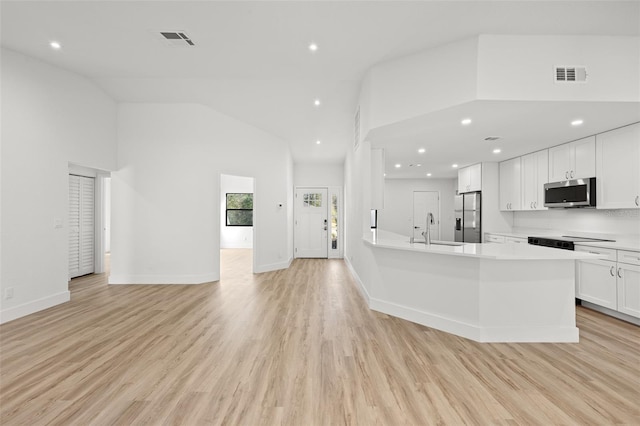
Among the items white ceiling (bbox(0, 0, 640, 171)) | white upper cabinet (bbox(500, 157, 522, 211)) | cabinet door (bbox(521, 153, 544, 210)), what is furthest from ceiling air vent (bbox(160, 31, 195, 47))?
white upper cabinet (bbox(500, 157, 522, 211))

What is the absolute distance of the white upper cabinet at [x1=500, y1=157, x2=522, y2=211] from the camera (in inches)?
224

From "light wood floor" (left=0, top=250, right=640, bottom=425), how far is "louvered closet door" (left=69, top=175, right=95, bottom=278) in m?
2.33

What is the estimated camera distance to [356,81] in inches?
159

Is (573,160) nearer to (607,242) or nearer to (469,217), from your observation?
(607,242)

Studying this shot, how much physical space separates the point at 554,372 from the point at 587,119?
2.85 m

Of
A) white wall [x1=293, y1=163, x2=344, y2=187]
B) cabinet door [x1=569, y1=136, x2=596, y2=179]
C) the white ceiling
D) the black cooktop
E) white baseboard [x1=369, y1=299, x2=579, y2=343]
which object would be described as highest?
the white ceiling

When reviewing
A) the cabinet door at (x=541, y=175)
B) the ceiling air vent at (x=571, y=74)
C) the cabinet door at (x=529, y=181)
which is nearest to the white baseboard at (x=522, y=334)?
the ceiling air vent at (x=571, y=74)

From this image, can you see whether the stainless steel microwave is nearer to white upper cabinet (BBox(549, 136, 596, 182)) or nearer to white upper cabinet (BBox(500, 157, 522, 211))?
white upper cabinet (BBox(549, 136, 596, 182))

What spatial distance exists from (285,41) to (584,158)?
14.5 feet

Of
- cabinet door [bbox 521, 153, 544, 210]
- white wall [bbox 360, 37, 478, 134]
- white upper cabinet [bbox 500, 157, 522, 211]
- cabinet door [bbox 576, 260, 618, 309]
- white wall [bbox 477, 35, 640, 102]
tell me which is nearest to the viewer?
white wall [bbox 477, 35, 640, 102]

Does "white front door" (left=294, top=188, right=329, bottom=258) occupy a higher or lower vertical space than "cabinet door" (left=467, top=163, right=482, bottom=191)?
lower

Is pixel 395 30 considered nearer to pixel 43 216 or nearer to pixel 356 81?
pixel 356 81

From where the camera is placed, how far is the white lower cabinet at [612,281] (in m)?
3.29

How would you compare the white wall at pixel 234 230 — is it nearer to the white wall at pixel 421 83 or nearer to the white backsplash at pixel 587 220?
the white wall at pixel 421 83
